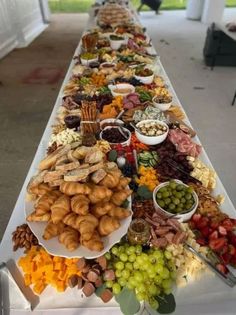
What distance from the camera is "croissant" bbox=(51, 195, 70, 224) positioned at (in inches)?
33.5

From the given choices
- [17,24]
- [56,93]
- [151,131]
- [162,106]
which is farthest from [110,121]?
[17,24]

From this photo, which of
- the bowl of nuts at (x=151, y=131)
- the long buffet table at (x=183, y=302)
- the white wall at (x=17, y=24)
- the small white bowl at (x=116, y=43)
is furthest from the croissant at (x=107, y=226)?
the white wall at (x=17, y=24)

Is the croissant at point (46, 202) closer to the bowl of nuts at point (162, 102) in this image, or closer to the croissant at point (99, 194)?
the croissant at point (99, 194)

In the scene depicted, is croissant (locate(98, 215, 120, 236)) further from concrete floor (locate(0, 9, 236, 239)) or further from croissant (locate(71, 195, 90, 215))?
concrete floor (locate(0, 9, 236, 239))

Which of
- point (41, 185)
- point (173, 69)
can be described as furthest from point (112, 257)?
point (173, 69)

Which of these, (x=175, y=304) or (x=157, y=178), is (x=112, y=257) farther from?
(x=157, y=178)

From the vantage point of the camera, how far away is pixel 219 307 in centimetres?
83

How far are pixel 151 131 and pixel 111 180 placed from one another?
1.76 ft

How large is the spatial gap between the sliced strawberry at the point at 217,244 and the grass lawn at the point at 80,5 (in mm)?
9009

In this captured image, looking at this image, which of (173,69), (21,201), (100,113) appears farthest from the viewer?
(173,69)

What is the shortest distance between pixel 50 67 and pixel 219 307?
4.42 meters

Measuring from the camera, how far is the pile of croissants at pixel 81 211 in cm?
82

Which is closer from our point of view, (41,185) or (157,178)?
(41,185)

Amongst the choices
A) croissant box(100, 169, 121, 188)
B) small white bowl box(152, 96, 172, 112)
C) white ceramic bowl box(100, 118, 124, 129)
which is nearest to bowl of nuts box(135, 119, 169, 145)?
white ceramic bowl box(100, 118, 124, 129)
